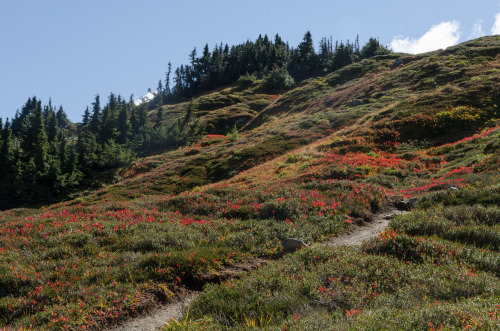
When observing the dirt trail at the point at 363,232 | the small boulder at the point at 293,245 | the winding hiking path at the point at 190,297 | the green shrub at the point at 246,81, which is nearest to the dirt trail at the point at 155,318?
the winding hiking path at the point at 190,297

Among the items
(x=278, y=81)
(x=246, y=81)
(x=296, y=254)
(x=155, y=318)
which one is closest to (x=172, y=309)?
(x=155, y=318)

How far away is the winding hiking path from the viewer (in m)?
7.33

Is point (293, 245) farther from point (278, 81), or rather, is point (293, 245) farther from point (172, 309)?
point (278, 81)

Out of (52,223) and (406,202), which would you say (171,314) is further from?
(406,202)

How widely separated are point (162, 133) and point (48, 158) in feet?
82.0

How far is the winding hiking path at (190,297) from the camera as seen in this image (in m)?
7.33

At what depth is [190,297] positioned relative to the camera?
340 inches

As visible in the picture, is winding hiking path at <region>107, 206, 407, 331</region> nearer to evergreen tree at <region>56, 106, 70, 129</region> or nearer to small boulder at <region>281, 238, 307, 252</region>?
small boulder at <region>281, 238, 307, 252</region>

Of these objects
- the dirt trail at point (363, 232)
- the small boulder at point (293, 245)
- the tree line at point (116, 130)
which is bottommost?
the dirt trail at point (363, 232)

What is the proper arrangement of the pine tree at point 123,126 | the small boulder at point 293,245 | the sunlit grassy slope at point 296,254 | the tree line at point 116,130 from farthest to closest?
1. the pine tree at point 123,126
2. the tree line at point 116,130
3. the small boulder at point 293,245
4. the sunlit grassy slope at point 296,254

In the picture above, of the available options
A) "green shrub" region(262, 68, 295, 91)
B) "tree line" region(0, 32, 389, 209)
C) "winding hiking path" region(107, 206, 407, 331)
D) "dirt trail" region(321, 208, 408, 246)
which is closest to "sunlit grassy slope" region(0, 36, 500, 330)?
"winding hiking path" region(107, 206, 407, 331)

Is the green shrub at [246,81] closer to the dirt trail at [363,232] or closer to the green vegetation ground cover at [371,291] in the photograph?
the dirt trail at [363,232]

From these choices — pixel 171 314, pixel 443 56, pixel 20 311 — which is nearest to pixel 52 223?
pixel 20 311

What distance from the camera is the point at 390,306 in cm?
600
